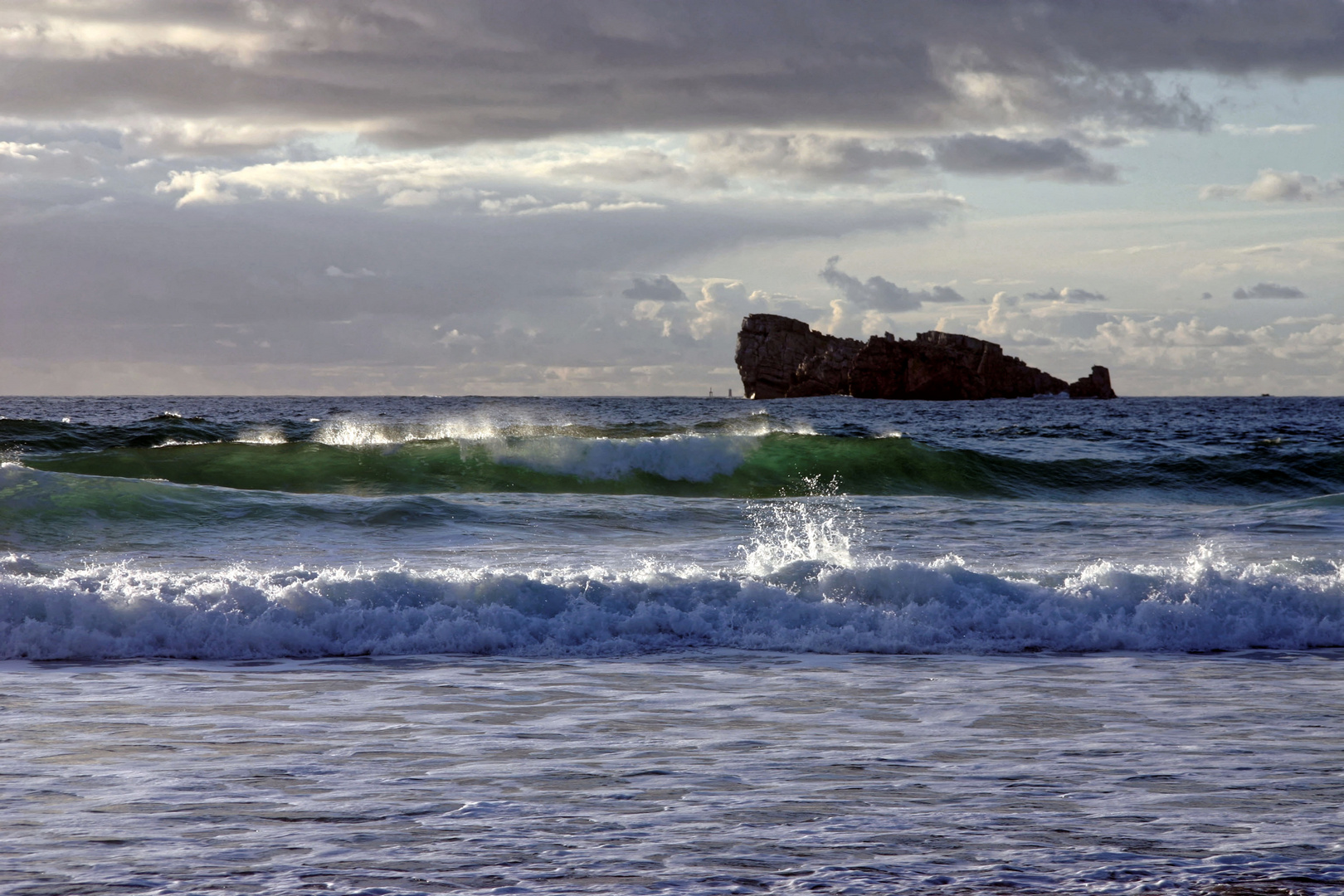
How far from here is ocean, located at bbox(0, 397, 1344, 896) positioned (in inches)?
157

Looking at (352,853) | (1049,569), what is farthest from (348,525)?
(352,853)

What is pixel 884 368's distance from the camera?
408 feet

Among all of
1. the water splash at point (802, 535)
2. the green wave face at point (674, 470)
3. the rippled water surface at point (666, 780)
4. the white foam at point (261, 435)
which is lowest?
the rippled water surface at point (666, 780)

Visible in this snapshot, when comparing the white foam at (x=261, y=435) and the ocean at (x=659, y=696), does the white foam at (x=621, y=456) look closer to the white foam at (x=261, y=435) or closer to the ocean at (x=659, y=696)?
the ocean at (x=659, y=696)

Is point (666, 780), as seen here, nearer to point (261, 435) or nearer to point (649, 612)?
point (649, 612)

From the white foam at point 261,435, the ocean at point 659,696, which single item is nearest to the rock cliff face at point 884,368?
the white foam at point 261,435

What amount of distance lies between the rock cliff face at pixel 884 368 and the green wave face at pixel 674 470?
9559 centimetres

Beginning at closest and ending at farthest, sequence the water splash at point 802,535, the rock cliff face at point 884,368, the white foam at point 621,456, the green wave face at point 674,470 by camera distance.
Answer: the water splash at point 802,535
the green wave face at point 674,470
the white foam at point 621,456
the rock cliff face at point 884,368

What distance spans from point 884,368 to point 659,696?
12023 centimetres

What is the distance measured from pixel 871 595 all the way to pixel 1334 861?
590 cm

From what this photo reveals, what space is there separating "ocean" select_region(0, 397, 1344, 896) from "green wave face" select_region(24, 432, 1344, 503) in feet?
19.0

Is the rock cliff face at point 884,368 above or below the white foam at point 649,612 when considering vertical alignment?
above

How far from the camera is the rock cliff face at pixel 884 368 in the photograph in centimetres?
12194

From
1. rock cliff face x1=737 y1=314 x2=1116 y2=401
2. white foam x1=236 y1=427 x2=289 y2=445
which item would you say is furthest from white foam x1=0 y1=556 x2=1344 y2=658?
rock cliff face x1=737 y1=314 x2=1116 y2=401
